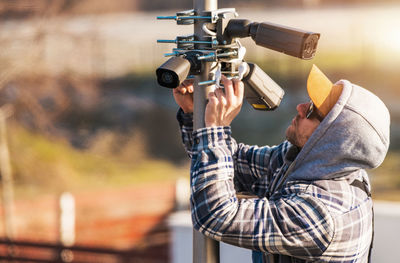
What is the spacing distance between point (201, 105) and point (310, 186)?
320 millimetres

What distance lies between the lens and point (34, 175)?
7258mm

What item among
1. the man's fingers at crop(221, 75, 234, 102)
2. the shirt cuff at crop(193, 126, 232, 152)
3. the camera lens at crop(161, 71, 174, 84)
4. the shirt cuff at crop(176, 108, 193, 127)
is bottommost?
the shirt cuff at crop(176, 108, 193, 127)

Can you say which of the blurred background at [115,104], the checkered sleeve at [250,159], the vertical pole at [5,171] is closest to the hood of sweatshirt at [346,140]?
the checkered sleeve at [250,159]

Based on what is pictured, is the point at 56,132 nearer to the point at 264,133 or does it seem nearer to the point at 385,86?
the point at 264,133

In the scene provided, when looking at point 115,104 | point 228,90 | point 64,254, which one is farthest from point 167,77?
point 115,104

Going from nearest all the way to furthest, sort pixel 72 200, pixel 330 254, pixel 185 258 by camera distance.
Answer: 1. pixel 330 254
2. pixel 185 258
3. pixel 72 200

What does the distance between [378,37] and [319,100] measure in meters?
5.47

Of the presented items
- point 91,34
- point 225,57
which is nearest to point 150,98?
point 91,34

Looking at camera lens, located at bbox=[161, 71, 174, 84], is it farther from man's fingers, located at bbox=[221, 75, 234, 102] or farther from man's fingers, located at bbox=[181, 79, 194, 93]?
man's fingers, located at bbox=[181, 79, 194, 93]

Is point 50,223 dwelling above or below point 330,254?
below

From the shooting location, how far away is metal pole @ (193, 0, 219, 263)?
1.37m

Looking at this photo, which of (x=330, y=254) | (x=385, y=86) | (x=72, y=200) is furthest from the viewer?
(x=72, y=200)

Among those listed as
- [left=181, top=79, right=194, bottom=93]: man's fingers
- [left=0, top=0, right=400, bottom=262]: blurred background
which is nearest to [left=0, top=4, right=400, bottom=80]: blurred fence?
[left=0, top=0, right=400, bottom=262]: blurred background

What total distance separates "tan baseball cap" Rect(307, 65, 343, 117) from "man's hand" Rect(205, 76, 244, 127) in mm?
194
